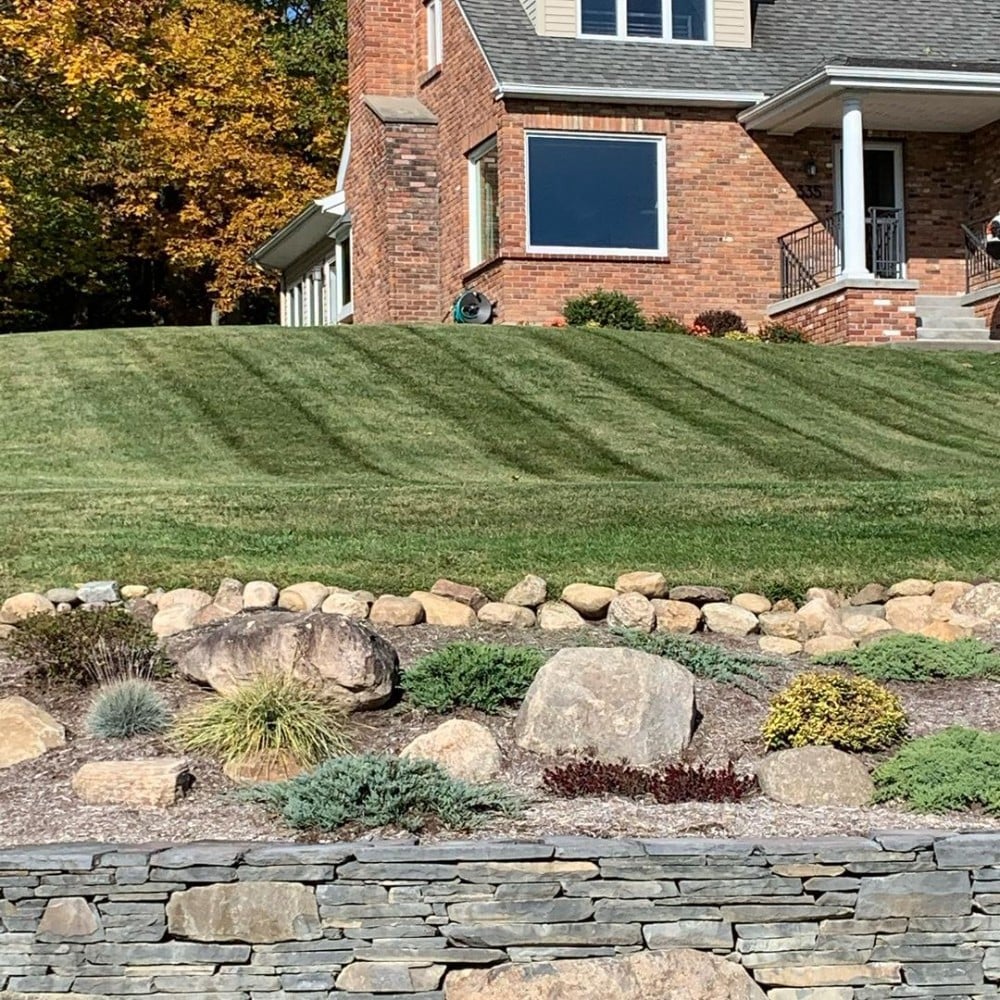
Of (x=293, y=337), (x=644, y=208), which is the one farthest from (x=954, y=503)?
(x=644, y=208)

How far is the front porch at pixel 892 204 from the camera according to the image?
65.9 feet

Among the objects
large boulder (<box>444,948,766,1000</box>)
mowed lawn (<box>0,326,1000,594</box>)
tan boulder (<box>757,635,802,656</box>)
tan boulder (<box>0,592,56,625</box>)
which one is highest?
mowed lawn (<box>0,326,1000,594</box>)

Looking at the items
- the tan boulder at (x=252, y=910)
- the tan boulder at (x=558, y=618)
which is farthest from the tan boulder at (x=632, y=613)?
the tan boulder at (x=252, y=910)

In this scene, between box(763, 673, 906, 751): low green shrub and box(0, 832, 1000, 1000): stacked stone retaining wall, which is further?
box(763, 673, 906, 751): low green shrub

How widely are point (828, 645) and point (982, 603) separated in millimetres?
1114

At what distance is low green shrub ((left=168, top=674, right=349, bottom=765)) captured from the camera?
6.55 m

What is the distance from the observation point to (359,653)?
7.05 m

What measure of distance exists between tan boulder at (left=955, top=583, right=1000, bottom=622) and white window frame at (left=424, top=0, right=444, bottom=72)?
16644 mm

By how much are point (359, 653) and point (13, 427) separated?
8125mm

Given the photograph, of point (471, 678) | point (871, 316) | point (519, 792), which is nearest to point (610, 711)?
point (519, 792)

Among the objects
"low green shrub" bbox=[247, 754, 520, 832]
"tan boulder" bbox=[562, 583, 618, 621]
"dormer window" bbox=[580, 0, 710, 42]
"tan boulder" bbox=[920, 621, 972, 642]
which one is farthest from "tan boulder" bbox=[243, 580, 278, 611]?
"dormer window" bbox=[580, 0, 710, 42]

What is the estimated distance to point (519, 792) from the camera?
6348mm

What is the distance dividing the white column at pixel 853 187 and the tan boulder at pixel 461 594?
497 inches

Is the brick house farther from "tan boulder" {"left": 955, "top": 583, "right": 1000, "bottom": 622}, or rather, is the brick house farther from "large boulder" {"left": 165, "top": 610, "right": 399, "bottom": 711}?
"large boulder" {"left": 165, "top": 610, "right": 399, "bottom": 711}
